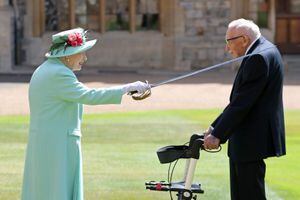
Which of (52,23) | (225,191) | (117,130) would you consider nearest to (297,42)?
(52,23)

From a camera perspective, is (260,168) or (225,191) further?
(225,191)

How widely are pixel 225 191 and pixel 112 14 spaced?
1440 cm

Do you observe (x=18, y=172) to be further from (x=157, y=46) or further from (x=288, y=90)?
(x=157, y=46)

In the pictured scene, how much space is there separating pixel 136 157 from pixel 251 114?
192 inches

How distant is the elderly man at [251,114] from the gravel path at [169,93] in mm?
9314

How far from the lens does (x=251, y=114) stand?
21.8 feet

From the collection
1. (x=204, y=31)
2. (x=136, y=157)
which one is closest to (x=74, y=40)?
(x=136, y=157)

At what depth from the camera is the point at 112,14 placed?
23438 millimetres

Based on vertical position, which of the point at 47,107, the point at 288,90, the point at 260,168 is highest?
the point at 47,107

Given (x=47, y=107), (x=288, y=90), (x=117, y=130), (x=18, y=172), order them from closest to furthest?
1. (x=47, y=107)
2. (x=18, y=172)
3. (x=117, y=130)
4. (x=288, y=90)

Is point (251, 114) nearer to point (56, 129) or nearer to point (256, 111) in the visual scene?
point (256, 111)

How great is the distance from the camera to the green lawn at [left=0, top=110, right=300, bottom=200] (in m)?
9.51

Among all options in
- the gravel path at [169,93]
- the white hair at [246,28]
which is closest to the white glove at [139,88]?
the white hair at [246,28]

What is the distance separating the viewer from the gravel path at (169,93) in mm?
16297
